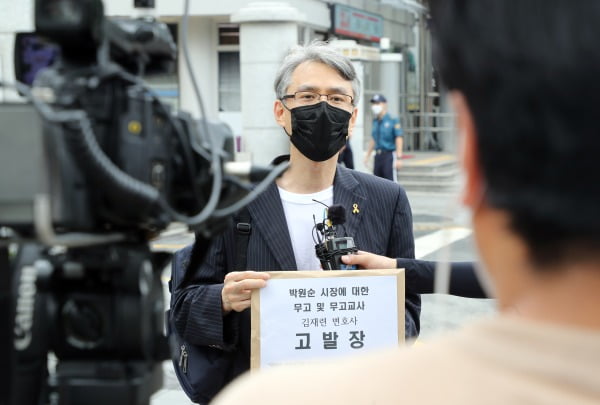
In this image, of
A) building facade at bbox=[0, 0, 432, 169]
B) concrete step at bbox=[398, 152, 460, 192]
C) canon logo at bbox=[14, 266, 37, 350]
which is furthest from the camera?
concrete step at bbox=[398, 152, 460, 192]

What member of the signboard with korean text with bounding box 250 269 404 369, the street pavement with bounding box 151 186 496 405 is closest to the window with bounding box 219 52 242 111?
the street pavement with bounding box 151 186 496 405

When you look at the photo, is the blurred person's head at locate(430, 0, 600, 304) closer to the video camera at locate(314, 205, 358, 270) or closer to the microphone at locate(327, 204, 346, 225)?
the video camera at locate(314, 205, 358, 270)

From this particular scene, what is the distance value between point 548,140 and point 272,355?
6.63ft

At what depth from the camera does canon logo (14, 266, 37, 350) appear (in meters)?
1.49

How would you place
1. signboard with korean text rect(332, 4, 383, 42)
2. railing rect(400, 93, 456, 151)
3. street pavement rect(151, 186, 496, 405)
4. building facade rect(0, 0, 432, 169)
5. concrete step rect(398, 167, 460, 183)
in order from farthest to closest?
railing rect(400, 93, 456, 151) → signboard with korean text rect(332, 4, 383, 42) → concrete step rect(398, 167, 460, 183) → building facade rect(0, 0, 432, 169) → street pavement rect(151, 186, 496, 405)

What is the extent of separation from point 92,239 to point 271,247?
1592 mm

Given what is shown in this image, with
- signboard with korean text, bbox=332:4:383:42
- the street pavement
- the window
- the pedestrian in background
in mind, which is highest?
signboard with korean text, bbox=332:4:383:42

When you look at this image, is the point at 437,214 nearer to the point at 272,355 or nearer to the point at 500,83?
the point at 272,355

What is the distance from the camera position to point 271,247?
3010mm

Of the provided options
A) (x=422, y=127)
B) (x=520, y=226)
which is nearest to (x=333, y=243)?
(x=520, y=226)

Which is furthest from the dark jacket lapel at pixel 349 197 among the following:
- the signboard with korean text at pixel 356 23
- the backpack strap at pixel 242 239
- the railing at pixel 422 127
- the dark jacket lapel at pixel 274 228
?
the railing at pixel 422 127

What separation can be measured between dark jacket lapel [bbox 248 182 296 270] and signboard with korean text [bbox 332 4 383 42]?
20.0 m

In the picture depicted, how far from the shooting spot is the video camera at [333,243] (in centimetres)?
288

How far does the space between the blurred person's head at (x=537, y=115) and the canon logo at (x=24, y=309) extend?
81cm
